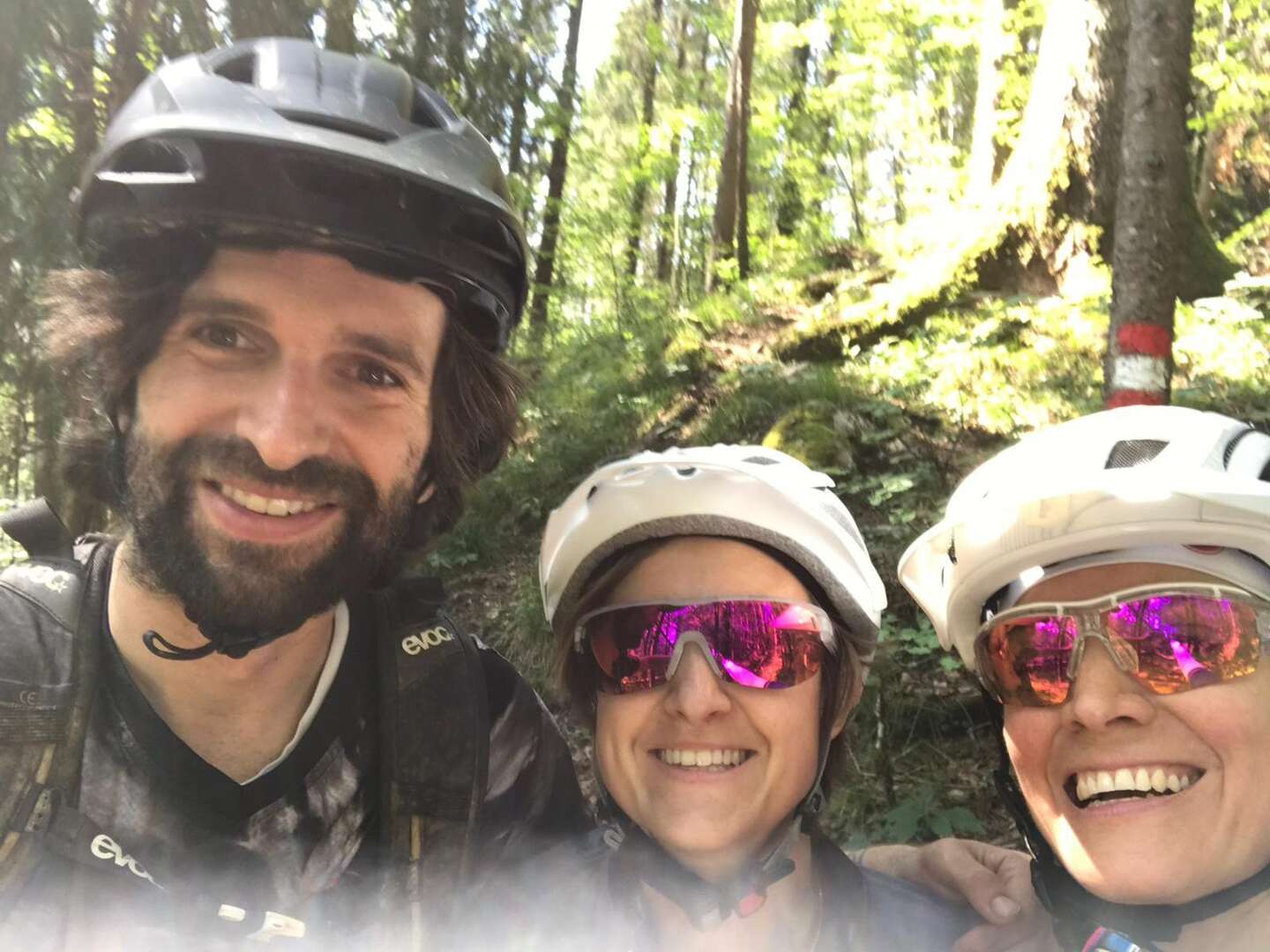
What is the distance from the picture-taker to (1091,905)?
1.78 metres

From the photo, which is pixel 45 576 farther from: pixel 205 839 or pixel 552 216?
pixel 552 216

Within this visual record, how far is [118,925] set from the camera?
1.75 metres

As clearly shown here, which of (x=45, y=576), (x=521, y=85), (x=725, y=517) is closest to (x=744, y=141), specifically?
(x=521, y=85)

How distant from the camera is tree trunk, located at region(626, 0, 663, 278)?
14.0 metres

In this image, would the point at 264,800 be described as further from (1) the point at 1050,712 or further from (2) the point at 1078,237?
(2) the point at 1078,237

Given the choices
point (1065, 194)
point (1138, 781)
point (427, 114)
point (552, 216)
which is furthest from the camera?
point (552, 216)

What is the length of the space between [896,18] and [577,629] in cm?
1264

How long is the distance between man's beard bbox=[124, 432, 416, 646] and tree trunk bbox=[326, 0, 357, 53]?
9.07 ft

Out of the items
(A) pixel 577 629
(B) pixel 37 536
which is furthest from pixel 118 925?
(A) pixel 577 629

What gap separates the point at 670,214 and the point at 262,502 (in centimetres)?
2087

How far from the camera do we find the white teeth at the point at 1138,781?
1.67m

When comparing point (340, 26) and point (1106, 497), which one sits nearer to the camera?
point (1106, 497)

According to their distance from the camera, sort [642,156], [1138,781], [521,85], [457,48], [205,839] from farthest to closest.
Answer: [642,156] → [521,85] → [457,48] → [205,839] → [1138,781]

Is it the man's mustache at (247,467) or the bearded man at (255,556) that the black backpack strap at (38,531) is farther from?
the man's mustache at (247,467)
